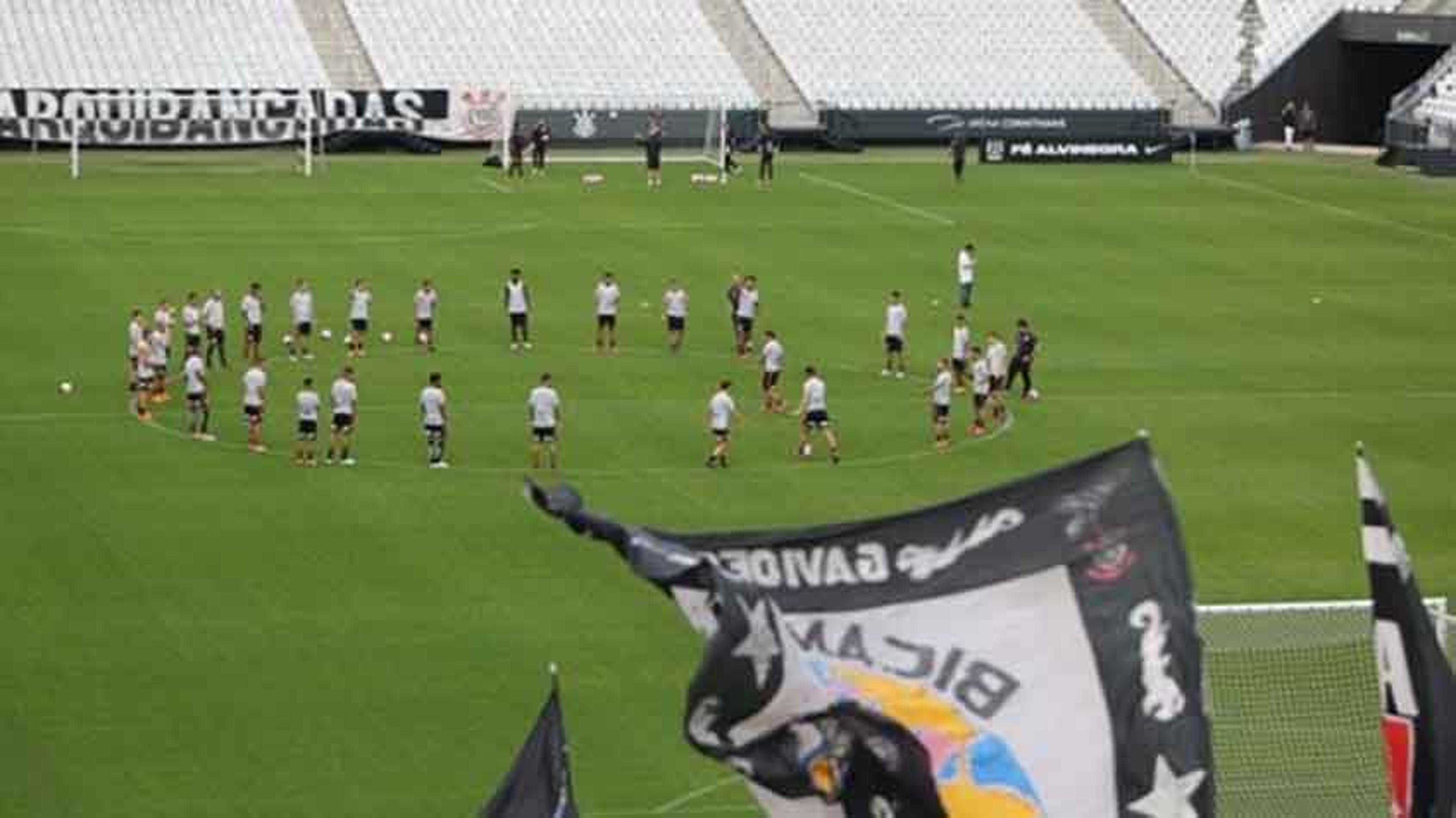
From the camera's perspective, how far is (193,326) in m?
46.1

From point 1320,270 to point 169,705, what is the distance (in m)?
36.0

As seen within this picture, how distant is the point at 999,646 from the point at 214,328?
34.7m

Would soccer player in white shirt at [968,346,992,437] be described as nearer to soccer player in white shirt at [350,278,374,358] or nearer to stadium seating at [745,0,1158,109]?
soccer player in white shirt at [350,278,374,358]

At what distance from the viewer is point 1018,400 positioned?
45.2 m

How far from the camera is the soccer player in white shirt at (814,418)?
40.0 m

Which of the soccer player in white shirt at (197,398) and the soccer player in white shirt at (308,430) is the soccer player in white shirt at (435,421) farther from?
A: the soccer player in white shirt at (197,398)

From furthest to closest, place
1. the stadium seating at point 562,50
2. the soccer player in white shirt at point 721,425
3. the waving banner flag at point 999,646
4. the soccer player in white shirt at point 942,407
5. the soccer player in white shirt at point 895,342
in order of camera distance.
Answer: the stadium seating at point 562,50 < the soccer player in white shirt at point 895,342 < the soccer player in white shirt at point 942,407 < the soccer player in white shirt at point 721,425 < the waving banner flag at point 999,646

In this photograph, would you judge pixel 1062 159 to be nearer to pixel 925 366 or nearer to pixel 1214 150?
pixel 1214 150

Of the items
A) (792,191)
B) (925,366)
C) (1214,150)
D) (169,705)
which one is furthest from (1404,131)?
(169,705)

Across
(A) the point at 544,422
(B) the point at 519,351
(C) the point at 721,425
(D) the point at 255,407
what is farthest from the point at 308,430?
(B) the point at 519,351

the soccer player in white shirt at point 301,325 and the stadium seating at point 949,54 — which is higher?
the stadium seating at point 949,54

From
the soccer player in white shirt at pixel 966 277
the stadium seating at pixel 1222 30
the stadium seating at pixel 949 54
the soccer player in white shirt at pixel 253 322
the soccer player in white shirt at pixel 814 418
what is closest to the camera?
the soccer player in white shirt at pixel 814 418

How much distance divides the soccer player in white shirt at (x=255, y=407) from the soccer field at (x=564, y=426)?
238 millimetres

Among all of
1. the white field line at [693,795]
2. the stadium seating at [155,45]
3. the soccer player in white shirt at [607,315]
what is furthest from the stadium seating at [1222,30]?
the white field line at [693,795]
